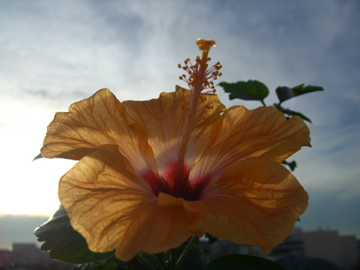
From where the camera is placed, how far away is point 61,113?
1181mm

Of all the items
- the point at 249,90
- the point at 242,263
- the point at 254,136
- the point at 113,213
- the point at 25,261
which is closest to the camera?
the point at 113,213

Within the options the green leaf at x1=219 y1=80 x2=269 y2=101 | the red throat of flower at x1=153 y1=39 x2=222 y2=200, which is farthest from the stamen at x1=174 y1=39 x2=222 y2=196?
the green leaf at x1=219 y1=80 x2=269 y2=101

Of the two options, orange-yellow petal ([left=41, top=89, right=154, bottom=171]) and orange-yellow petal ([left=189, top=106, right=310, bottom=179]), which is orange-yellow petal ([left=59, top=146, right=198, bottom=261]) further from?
orange-yellow petal ([left=189, top=106, right=310, bottom=179])

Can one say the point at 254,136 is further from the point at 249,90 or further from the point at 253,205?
the point at 249,90

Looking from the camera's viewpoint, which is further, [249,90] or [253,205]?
[249,90]

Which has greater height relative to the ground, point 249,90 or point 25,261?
point 249,90

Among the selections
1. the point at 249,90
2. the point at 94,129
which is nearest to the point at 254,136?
the point at 94,129

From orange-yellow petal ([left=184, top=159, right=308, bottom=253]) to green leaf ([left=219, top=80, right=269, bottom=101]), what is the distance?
1.18m

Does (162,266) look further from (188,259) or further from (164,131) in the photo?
(164,131)

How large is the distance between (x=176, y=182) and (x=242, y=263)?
378 mm

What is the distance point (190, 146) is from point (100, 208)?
0.53 m

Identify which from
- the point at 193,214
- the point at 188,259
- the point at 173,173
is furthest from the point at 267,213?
the point at 188,259

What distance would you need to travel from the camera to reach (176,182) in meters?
1.30

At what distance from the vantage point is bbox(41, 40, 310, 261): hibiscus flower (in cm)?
87
